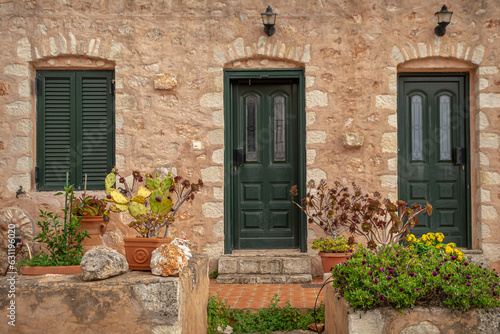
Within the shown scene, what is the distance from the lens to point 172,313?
245cm

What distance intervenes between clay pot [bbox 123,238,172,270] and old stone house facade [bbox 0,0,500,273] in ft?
9.48

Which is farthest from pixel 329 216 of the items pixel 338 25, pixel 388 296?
pixel 388 296

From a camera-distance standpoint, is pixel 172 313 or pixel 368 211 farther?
pixel 368 211

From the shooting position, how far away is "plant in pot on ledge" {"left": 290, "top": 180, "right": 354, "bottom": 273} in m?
5.20

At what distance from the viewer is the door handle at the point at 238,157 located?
590 cm

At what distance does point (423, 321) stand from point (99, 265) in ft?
5.84

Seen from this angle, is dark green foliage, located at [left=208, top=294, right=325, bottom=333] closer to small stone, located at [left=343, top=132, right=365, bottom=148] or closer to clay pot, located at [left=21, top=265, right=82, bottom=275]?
clay pot, located at [left=21, top=265, right=82, bottom=275]

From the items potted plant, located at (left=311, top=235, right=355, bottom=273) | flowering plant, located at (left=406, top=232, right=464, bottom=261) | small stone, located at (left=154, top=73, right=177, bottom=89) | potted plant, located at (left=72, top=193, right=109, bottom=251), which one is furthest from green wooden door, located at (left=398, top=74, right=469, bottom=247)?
potted plant, located at (left=72, top=193, right=109, bottom=251)

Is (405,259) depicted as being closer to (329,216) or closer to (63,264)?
(63,264)

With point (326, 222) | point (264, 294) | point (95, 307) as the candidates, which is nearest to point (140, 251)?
point (95, 307)

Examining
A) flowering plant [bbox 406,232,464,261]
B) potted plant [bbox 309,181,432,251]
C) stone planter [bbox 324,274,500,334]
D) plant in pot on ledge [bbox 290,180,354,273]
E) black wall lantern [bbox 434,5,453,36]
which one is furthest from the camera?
black wall lantern [bbox 434,5,453,36]

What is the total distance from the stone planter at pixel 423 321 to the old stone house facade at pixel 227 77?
3173 millimetres

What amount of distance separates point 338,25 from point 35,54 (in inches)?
149

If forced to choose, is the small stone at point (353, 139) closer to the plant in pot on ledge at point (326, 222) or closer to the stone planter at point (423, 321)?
the plant in pot on ledge at point (326, 222)
